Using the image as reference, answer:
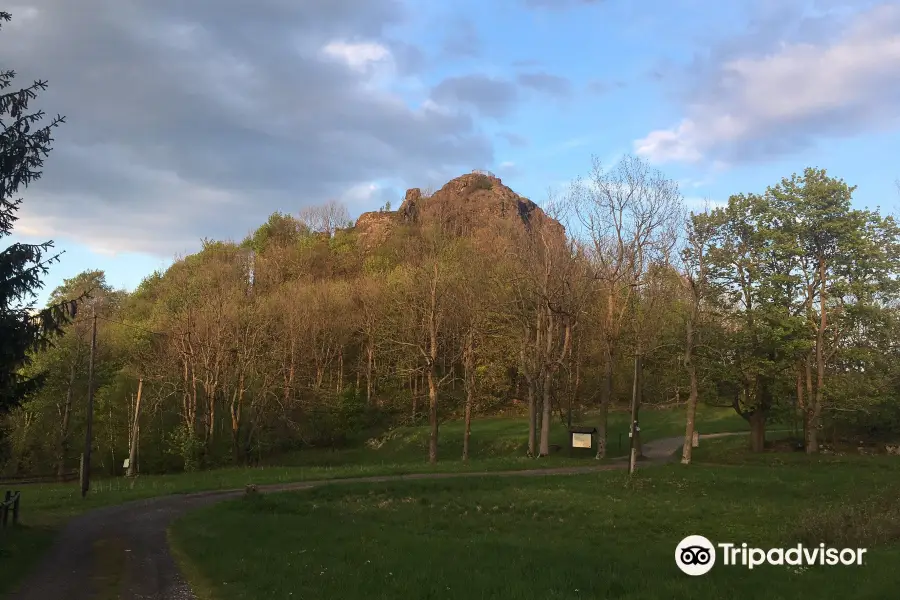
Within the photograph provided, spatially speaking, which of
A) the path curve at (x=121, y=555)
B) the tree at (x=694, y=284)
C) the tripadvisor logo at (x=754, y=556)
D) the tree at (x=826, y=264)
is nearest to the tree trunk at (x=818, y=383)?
the tree at (x=826, y=264)

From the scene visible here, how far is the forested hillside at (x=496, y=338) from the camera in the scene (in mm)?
37750

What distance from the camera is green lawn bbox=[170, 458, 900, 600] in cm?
1009

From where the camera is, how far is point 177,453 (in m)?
47.8

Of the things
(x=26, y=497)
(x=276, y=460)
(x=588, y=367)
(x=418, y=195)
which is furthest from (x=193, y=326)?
(x=418, y=195)

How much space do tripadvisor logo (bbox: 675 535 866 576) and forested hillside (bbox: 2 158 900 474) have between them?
19013 mm

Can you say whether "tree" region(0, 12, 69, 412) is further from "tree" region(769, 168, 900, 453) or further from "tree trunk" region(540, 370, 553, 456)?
"tree" region(769, 168, 900, 453)

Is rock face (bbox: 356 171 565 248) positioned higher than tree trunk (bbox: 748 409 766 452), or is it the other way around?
rock face (bbox: 356 171 565 248)

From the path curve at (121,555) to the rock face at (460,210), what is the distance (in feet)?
154

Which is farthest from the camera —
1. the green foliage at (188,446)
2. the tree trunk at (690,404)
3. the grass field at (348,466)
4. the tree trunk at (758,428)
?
the green foliage at (188,446)

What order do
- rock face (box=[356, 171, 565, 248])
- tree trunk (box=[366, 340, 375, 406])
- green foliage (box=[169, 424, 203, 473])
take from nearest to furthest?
green foliage (box=[169, 424, 203, 473]), tree trunk (box=[366, 340, 375, 406]), rock face (box=[356, 171, 565, 248])

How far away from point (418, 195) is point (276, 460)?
7519 cm

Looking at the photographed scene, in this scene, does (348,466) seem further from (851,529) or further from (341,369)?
(851,529)

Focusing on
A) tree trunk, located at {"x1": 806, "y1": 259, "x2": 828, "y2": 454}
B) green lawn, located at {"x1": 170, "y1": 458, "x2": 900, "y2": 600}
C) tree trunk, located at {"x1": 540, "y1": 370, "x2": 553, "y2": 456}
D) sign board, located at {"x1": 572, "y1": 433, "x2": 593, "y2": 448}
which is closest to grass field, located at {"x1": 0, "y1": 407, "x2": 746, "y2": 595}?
tree trunk, located at {"x1": 540, "y1": 370, "x2": 553, "y2": 456}

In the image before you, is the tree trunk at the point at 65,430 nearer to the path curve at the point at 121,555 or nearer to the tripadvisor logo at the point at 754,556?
the path curve at the point at 121,555
